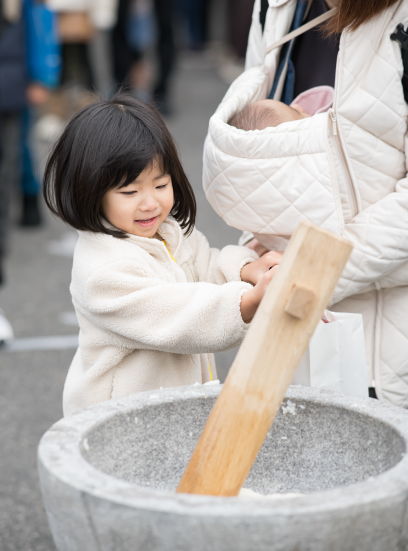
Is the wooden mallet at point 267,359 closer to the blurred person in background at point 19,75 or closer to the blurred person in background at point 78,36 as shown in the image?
the blurred person in background at point 19,75

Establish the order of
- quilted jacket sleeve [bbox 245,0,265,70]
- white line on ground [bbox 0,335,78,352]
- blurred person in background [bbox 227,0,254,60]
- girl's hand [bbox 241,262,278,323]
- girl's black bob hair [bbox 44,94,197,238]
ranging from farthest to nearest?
blurred person in background [bbox 227,0,254,60]
white line on ground [bbox 0,335,78,352]
quilted jacket sleeve [bbox 245,0,265,70]
girl's black bob hair [bbox 44,94,197,238]
girl's hand [bbox 241,262,278,323]

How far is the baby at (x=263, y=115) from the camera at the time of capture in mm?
1837

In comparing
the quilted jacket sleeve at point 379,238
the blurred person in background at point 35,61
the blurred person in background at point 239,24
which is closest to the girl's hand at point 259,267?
the quilted jacket sleeve at point 379,238

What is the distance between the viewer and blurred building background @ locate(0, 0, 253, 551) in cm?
300

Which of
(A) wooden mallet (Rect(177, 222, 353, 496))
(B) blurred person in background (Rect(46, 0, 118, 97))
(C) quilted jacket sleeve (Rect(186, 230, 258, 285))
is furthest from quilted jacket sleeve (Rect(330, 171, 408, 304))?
(B) blurred person in background (Rect(46, 0, 118, 97))

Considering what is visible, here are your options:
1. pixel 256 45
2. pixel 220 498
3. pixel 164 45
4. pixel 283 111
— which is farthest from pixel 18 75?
pixel 220 498

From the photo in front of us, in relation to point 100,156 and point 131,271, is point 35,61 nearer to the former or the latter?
point 100,156

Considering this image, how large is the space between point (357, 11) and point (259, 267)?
0.61 meters

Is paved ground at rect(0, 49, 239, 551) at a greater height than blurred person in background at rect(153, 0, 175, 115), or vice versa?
blurred person in background at rect(153, 0, 175, 115)

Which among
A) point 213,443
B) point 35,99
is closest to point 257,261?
point 213,443

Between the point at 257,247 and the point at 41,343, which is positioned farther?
the point at 41,343

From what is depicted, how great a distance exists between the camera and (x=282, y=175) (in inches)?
67.8

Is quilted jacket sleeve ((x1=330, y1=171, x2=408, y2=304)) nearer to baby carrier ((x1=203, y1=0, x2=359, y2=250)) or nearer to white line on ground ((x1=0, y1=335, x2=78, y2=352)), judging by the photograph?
baby carrier ((x1=203, y1=0, x2=359, y2=250))

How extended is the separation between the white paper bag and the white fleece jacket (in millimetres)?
194
